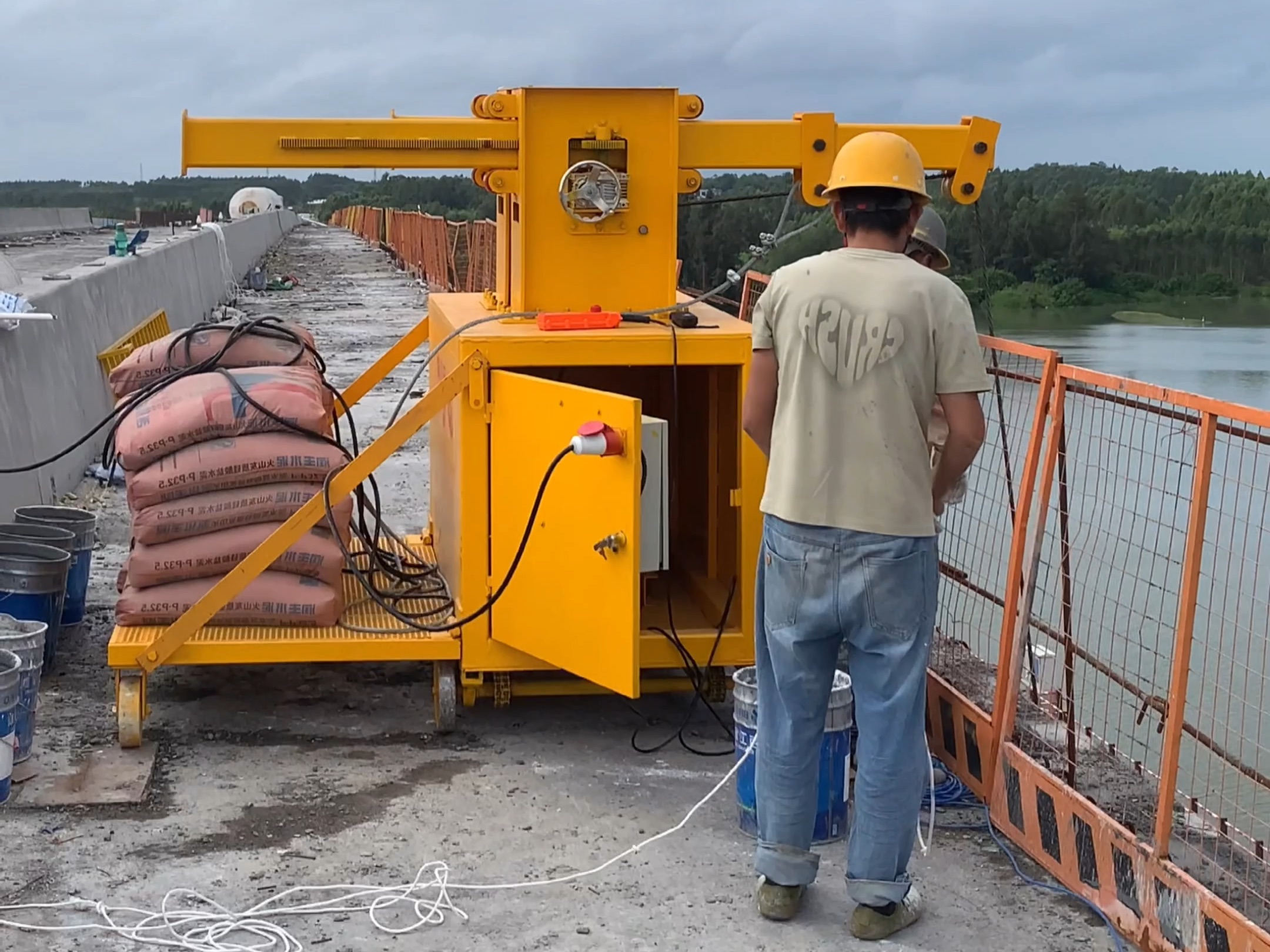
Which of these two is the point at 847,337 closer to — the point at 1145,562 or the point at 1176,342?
the point at 1145,562

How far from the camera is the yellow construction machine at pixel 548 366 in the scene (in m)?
5.21

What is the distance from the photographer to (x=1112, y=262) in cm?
662

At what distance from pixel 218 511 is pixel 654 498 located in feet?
5.72

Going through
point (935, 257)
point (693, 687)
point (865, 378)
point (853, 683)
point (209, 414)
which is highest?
point (935, 257)

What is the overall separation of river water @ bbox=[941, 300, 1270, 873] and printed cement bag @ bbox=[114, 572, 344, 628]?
7.58 feet

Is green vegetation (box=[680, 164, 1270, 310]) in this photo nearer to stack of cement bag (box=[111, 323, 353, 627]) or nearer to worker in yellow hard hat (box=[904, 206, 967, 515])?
worker in yellow hard hat (box=[904, 206, 967, 515])

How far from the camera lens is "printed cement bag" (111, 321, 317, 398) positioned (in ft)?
20.9

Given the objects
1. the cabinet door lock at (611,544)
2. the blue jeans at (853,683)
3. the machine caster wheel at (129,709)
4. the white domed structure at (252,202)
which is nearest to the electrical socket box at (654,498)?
the cabinet door lock at (611,544)

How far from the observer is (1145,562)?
16.5ft

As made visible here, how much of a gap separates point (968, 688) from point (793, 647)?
5.08 feet

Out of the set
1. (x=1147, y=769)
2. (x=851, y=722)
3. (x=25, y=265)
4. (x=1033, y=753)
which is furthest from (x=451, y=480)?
(x=25, y=265)

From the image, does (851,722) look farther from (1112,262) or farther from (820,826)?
(1112,262)

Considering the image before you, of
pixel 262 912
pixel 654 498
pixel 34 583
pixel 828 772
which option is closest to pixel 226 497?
pixel 34 583

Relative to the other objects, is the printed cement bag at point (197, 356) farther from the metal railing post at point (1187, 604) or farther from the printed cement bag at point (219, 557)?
the metal railing post at point (1187, 604)
